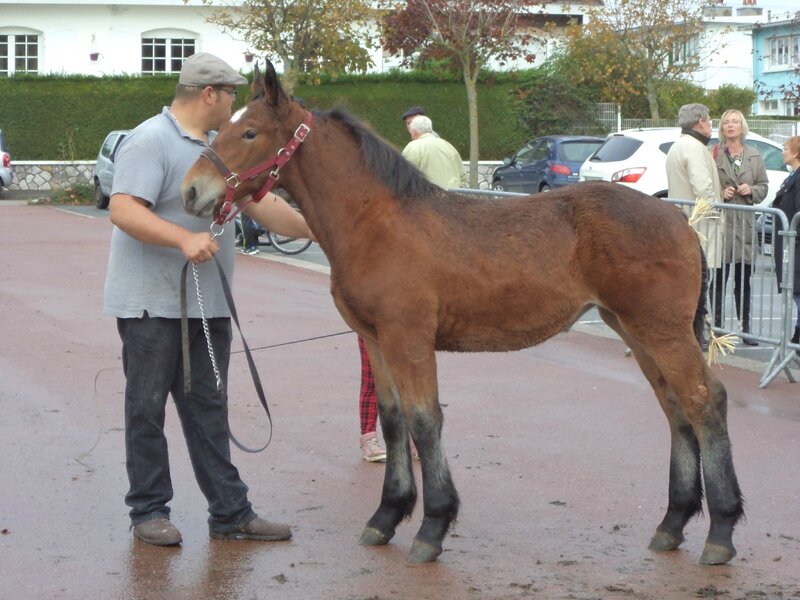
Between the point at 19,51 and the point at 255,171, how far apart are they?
3919 centimetres

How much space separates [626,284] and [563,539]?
1.28 metres

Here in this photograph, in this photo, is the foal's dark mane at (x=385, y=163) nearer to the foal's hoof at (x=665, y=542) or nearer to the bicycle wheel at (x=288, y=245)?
the foal's hoof at (x=665, y=542)

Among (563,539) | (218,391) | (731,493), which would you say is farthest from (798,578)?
(218,391)

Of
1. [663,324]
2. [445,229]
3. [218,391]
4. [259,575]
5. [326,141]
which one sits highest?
[326,141]

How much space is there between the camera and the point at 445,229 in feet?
18.6

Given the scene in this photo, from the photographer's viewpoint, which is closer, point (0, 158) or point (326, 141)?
point (326, 141)

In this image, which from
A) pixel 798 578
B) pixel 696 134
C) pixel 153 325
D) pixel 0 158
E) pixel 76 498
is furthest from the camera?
pixel 0 158

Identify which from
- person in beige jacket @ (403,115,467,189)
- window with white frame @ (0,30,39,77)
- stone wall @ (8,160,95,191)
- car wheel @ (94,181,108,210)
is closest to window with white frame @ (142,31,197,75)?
window with white frame @ (0,30,39,77)

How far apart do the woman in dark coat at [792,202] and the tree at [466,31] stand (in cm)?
2041

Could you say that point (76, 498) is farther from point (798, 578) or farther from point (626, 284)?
point (798, 578)

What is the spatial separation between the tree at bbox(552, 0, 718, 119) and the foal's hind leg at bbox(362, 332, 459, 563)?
3218cm

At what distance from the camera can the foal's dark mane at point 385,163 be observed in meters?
5.72

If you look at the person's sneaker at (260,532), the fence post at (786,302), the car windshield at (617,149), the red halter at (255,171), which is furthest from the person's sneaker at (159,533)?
the car windshield at (617,149)

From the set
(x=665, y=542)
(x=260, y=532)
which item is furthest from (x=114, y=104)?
(x=665, y=542)
